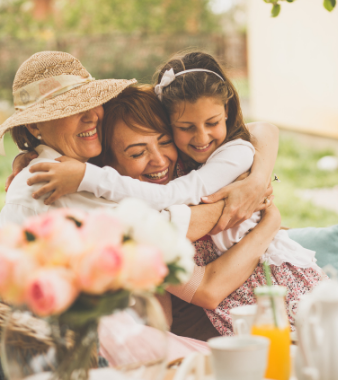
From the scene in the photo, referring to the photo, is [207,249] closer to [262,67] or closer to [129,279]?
[129,279]

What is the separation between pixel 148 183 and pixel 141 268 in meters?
1.15

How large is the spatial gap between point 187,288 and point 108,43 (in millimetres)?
11354

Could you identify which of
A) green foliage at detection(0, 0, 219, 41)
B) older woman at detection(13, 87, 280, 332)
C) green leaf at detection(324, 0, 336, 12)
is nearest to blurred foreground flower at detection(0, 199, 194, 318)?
older woman at detection(13, 87, 280, 332)

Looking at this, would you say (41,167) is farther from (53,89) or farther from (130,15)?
(130,15)

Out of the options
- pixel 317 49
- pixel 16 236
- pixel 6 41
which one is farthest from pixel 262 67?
pixel 16 236

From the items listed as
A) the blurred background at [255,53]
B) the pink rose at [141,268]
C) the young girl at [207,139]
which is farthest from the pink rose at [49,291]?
the blurred background at [255,53]

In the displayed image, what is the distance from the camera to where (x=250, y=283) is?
2107mm

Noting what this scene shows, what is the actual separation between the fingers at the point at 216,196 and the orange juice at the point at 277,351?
922 mm

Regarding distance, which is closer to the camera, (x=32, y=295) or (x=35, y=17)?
(x=32, y=295)

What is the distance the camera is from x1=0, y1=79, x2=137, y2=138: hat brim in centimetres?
195

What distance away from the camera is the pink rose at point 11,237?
0.93m

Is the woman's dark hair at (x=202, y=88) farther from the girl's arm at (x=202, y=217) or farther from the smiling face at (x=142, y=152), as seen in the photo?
the girl's arm at (x=202, y=217)

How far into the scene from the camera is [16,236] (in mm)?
946

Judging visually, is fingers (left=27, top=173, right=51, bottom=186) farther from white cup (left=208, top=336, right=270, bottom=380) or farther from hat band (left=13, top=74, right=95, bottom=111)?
white cup (left=208, top=336, right=270, bottom=380)
